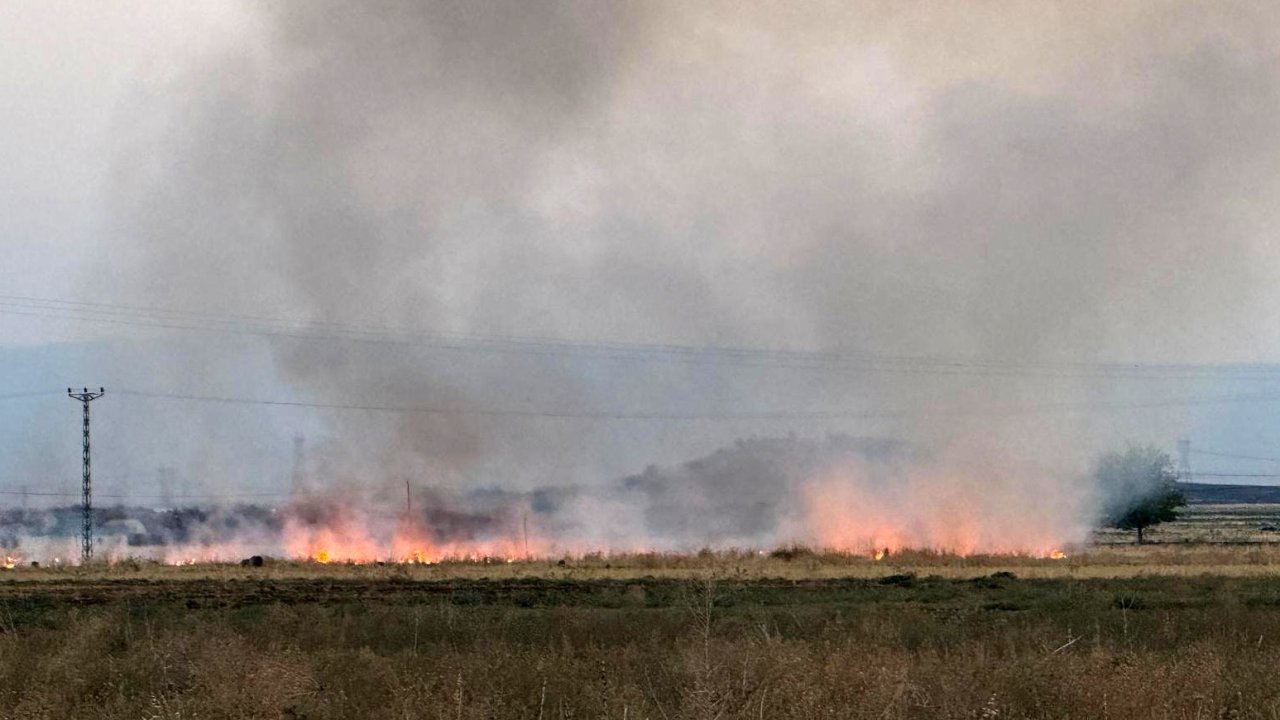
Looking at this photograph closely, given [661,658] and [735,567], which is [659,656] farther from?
[735,567]

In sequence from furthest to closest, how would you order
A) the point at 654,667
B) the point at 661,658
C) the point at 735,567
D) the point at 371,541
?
the point at 371,541
the point at 735,567
the point at 661,658
the point at 654,667

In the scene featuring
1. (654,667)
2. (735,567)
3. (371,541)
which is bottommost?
(735,567)

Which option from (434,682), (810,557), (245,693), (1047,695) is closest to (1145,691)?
(1047,695)

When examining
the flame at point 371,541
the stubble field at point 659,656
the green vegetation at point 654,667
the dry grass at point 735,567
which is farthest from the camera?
the flame at point 371,541

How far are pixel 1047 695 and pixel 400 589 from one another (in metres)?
32.9

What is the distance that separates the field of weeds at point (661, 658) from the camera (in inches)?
508

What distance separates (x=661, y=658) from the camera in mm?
17188

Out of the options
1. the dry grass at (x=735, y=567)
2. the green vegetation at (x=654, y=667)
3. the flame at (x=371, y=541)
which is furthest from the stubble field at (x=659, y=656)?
the flame at (x=371, y=541)

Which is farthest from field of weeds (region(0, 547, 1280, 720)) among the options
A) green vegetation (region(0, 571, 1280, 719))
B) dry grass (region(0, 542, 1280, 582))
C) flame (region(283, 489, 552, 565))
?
flame (region(283, 489, 552, 565))

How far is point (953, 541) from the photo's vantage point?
266 ft

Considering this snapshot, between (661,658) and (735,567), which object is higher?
(661,658)

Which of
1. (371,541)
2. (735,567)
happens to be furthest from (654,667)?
(371,541)

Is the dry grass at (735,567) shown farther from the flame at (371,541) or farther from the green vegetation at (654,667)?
the green vegetation at (654,667)

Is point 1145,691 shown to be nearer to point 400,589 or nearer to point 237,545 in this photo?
point 400,589
